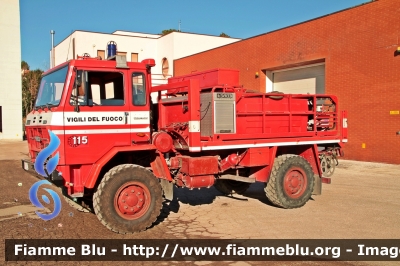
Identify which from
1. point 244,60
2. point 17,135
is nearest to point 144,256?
point 244,60

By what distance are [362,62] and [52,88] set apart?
12654mm

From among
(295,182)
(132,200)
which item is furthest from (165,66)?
(132,200)

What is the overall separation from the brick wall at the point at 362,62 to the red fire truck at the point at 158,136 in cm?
683

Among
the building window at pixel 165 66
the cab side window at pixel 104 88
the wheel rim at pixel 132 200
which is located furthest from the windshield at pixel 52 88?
the building window at pixel 165 66

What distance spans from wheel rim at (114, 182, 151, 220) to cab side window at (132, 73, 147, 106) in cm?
143

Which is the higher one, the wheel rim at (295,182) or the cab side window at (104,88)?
the cab side window at (104,88)

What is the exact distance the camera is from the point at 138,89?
A: 6777 millimetres

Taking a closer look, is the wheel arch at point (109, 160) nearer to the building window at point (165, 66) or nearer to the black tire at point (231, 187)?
the black tire at point (231, 187)

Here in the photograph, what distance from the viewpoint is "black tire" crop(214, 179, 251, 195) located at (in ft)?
31.2

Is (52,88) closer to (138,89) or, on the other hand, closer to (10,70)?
(138,89)

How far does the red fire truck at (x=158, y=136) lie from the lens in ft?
20.4

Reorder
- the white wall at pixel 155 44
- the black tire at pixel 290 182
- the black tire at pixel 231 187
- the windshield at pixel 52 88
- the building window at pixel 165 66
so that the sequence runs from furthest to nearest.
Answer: the building window at pixel 165 66 < the white wall at pixel 155 44 < the black tire at pixel 231 187 < the black tire at pixel 290 182 < the windshield at pixel 52 88

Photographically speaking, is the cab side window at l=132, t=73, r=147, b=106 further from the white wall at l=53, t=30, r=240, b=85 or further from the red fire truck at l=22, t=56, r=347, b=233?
the white wall at l=53, t=30, r=240, b=85

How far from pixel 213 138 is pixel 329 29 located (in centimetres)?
1182
